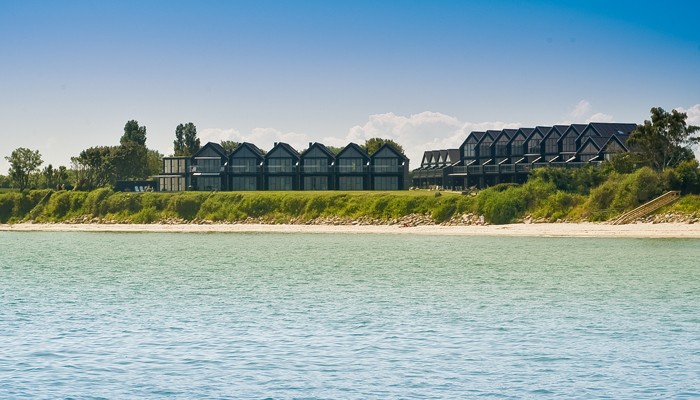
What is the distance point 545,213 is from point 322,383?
6703cm

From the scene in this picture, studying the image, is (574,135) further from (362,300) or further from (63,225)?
(362,300)

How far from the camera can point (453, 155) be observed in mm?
155875

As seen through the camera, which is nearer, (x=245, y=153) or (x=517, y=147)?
(x=245, y=153)

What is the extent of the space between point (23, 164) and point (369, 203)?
68.1 meters

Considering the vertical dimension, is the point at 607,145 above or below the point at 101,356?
above

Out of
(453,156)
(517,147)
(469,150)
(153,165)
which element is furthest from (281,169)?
(153,165)

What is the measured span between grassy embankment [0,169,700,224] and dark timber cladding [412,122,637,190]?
18897 mm

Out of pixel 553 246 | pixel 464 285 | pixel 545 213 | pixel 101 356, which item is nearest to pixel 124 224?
pixel 545 213

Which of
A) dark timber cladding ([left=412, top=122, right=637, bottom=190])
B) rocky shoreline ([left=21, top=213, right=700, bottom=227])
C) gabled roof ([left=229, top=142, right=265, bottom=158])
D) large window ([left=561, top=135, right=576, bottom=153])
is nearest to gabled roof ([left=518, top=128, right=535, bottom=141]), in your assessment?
dark timber cladding ([left=412, top=122, right=637, bottom=190])

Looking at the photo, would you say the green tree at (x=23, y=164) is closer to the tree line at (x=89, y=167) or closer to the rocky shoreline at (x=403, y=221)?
the tree line at (x=89, y=167)

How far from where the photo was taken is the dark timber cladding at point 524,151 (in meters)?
114

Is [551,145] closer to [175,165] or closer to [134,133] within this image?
[175,165]

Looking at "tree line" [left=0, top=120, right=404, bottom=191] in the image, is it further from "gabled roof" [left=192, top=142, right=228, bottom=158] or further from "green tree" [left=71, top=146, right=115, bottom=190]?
"gabled roof" [left=192, top=142, right=228, bottom=158]

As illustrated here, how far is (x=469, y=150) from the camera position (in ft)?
460
